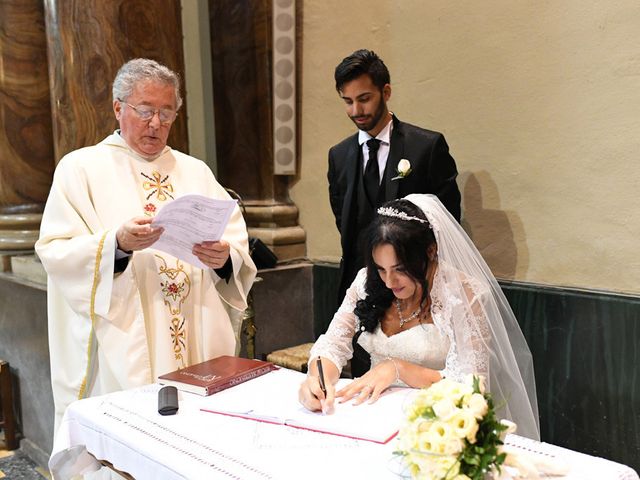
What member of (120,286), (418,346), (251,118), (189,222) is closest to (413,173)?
(418,346)

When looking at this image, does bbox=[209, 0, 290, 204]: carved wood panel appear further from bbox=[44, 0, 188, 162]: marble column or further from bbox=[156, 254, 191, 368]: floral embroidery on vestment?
bbox=[156, 254, 191, 368]: floral embroidery on vestment

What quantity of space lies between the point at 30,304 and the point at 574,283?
3.30 m

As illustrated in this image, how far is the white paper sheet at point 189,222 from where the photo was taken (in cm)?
228

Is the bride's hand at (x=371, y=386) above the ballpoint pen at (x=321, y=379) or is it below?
below

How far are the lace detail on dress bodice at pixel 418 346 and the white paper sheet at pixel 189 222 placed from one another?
2.45ft

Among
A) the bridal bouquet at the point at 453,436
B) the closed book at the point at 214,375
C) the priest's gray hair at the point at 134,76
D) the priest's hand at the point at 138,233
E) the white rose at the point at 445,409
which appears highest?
the priest's gray hair at the point at 134,76

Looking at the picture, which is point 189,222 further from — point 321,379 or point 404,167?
point 404,167

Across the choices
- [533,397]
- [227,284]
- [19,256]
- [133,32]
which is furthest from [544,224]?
[19,256]

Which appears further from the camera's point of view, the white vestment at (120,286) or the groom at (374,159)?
the groom at (374,159)

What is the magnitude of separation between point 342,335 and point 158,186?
43.0 inches

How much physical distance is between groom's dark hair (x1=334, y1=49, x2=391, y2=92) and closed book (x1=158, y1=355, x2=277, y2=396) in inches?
54.8

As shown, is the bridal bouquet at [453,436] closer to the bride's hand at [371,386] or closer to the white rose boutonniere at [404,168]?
the bride's hand at [371,386]

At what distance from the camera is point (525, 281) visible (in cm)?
353

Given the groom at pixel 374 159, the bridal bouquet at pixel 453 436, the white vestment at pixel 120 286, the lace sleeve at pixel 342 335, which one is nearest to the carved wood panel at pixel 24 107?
the white vestment at pixel 120 286
